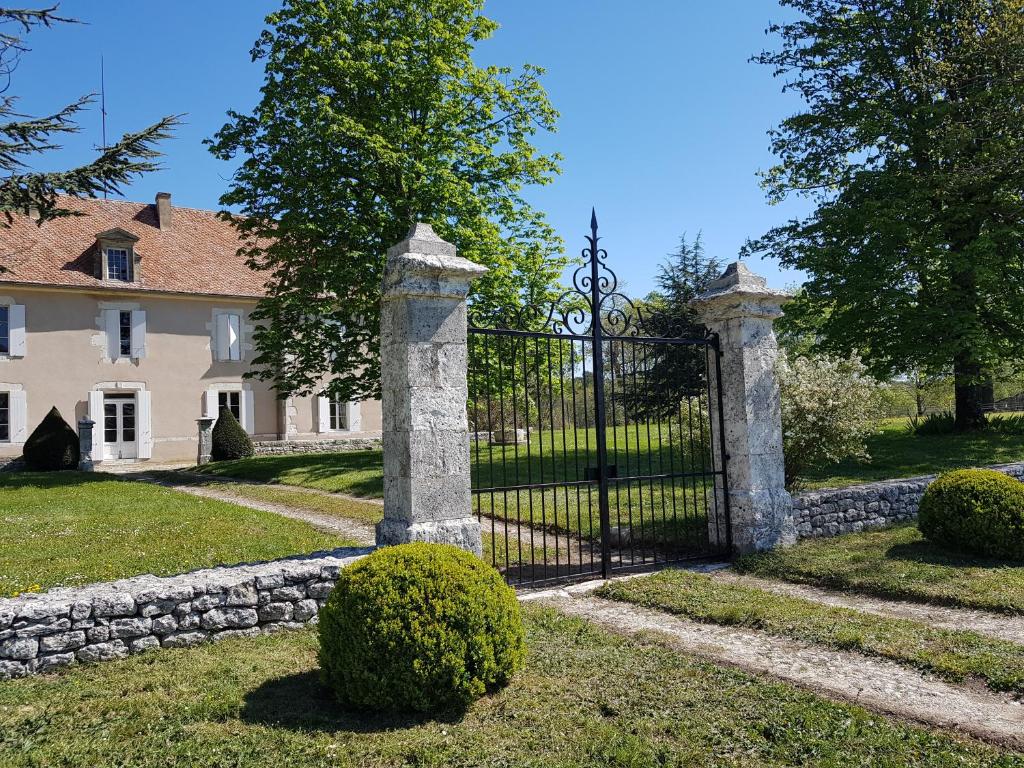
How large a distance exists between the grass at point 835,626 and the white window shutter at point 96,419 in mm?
18637

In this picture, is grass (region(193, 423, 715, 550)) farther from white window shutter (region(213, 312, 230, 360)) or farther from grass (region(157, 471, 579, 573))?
white window shutter (region(213, 312, 230, 360))

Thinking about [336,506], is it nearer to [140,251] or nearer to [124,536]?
[124,536]

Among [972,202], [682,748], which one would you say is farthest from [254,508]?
[972,202]

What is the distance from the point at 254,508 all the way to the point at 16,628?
7.24 m

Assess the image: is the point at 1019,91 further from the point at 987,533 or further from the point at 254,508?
the point at 254,508

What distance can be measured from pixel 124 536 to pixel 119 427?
45.1 feet

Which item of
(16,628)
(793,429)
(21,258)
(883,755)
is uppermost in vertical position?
(21,258)

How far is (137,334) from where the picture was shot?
68.2 ft

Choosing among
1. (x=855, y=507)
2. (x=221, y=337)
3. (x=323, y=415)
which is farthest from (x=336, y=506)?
(x=221, y=337)

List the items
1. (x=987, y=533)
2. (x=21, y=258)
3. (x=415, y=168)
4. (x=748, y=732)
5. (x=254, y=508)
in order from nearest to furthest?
(x=748, y=732) < (x=987, y=533) < (x=254, y=508) < (x=415, y=168) < (x=21, y=258)

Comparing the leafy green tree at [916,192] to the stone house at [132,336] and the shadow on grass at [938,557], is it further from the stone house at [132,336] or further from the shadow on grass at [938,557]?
the stone house at [132,336]

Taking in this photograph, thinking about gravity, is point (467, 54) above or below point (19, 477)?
above

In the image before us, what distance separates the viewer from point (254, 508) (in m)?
11.2

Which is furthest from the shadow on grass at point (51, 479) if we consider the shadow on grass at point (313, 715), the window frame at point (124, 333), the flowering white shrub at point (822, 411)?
the flowering white shrub at point (822, 411)
